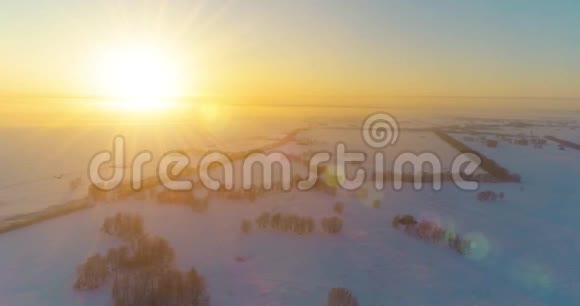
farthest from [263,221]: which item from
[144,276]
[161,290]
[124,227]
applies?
[161,290]

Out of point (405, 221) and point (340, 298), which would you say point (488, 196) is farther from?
point (340, 298)

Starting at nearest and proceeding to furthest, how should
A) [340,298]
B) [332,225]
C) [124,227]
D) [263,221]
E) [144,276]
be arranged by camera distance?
1. [340,298]
2. [144,276]
3. [124,227]
4. [332,225]
5. [263,221]

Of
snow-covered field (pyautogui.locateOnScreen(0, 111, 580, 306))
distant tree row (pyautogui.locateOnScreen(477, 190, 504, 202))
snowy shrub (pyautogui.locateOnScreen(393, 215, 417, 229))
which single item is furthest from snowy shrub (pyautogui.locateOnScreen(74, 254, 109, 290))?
distant tree row (pyautogui.locateOnScreen(477, 190, 504, 202))

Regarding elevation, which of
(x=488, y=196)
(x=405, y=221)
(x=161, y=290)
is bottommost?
(x=161, y=290)

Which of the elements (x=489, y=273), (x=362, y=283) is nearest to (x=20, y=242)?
(x=362, y=283)

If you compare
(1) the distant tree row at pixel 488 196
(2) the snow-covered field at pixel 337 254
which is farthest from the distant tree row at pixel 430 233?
(1) the distant tree row at pixel 488 196

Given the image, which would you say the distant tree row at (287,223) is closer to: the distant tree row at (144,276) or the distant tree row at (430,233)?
the distant tree row at (430,233)

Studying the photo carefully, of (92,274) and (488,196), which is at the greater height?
(488,196)
